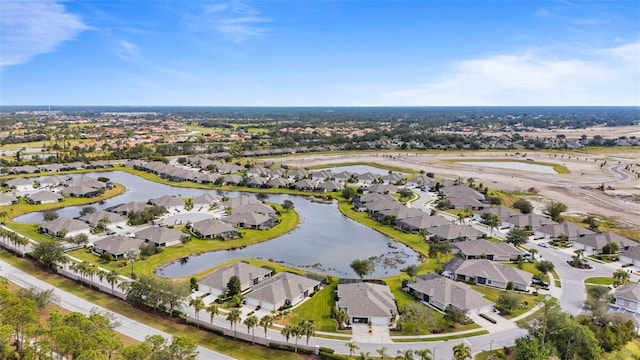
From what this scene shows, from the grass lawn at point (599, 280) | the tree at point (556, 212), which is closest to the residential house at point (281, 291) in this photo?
the grass lawn at point (599, 280)

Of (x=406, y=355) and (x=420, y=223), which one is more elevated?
(x=406, y=355)

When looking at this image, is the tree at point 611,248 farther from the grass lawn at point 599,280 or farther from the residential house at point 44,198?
the residential house at point 44,198

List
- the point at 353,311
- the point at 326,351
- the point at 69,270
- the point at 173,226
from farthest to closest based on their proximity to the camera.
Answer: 1. the point at 173,226
2. the point at 69,270
3. the point at 353,311
4. the point at 326,351

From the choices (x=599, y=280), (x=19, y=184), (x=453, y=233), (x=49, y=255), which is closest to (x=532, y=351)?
(x=599, y=280)

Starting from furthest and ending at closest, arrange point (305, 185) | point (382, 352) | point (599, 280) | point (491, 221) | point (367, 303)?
point (305, 185), point (491, 221), point (599, 280), point (367, 303), point (382, 352)

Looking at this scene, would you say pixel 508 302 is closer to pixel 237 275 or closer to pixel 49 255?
pixel 237 275

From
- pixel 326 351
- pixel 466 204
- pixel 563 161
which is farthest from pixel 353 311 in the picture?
pixel 563 161

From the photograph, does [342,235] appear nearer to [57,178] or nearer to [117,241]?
[117,241]

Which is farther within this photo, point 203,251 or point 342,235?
point 342,235
